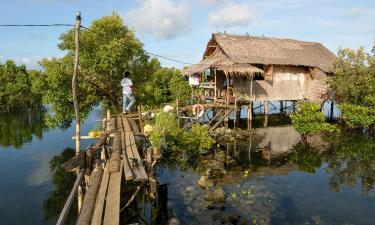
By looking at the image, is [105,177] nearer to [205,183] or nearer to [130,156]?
[130,156]

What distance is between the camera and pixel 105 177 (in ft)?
26.7

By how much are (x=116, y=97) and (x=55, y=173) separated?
765 centimetres

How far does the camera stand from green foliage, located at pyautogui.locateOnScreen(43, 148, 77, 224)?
1200cm

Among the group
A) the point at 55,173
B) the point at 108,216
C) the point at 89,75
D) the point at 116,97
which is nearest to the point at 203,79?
the point at 116,97

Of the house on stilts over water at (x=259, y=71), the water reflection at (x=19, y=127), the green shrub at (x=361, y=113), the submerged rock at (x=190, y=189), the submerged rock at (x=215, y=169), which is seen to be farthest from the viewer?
the water reflection at (x=19, y=127)

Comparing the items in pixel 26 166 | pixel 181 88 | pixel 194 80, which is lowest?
pixel 26 166

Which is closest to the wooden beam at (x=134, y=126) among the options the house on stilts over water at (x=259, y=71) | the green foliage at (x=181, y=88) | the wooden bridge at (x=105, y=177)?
the wooden bridge at (x=105, y=177)

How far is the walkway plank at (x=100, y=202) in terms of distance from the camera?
240 inches

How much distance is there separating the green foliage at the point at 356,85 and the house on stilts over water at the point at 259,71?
6.61 feet

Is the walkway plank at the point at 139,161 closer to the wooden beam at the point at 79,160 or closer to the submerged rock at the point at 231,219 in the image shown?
the wooden beam at the point at 79,160

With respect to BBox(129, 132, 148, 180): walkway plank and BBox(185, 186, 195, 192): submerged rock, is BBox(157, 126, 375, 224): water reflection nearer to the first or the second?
BBox(185, 186, 195, 192): submerged rock

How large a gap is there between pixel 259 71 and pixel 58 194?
14188mm

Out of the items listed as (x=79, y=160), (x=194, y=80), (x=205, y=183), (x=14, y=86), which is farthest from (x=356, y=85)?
(x=14, y=86)

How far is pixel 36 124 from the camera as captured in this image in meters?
29.9
